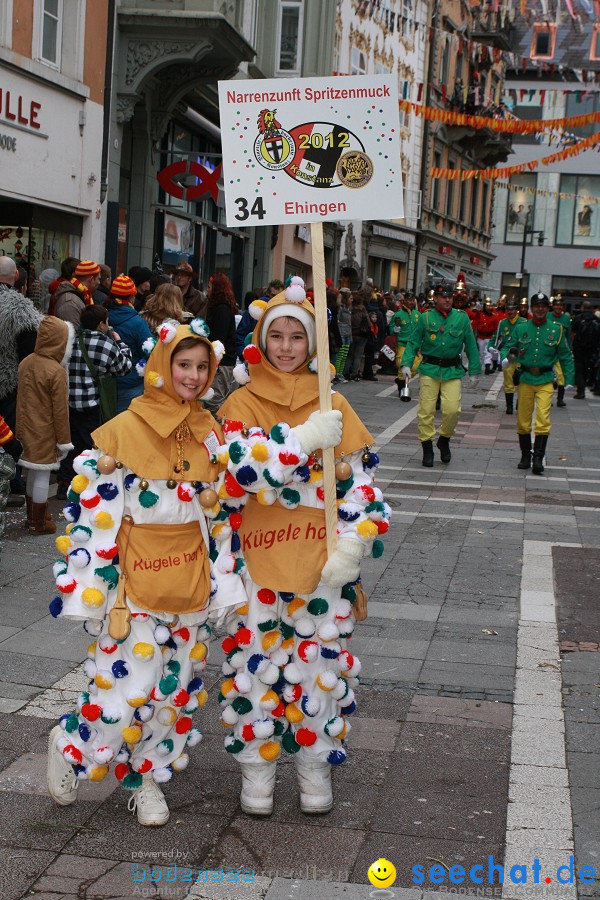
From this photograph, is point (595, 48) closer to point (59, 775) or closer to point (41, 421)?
point (41, 421)

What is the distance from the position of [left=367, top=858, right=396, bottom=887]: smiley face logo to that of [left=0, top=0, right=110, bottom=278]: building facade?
11546 millimetres

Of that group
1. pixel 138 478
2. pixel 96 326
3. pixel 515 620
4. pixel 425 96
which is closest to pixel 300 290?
pixel 138 478

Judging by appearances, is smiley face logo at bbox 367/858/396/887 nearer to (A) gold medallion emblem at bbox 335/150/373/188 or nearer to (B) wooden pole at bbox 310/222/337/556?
(B) wooden pole at bbox 310/222/337/556

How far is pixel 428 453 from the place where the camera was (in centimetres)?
1305

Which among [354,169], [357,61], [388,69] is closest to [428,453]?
[354,169]

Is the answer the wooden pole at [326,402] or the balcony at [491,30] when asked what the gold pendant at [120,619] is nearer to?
the wooden pole at [326,402]

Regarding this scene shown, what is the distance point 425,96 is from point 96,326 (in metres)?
32.8

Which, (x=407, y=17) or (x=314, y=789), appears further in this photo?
(x=407, y=17)

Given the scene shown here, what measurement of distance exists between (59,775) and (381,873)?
117 centimetres

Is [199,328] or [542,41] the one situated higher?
[542,41]

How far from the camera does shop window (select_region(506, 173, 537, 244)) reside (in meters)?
58.8

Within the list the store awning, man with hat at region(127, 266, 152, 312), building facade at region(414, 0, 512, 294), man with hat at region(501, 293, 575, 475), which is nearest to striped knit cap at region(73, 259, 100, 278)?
man with hat at region(127, 266, 152, 312)

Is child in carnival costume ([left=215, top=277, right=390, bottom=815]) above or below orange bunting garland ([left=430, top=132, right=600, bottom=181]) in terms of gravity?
below

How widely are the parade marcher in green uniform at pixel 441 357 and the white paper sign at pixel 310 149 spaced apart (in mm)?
8292
